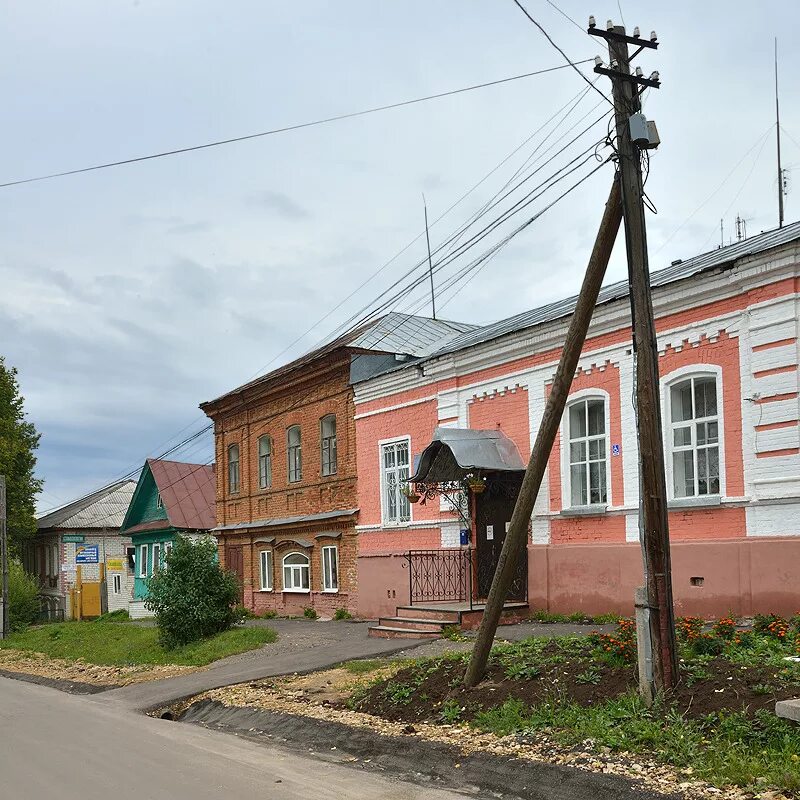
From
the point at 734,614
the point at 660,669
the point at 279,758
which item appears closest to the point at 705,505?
the point at 734,614

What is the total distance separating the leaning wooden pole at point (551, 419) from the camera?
32.9ft

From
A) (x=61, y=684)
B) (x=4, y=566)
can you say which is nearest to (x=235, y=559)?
(x=4, y=566)

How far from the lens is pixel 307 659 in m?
15.7

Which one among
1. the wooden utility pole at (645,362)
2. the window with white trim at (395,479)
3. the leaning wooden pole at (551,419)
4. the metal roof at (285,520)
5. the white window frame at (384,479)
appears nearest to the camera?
the wooden utility pole at (645,362)

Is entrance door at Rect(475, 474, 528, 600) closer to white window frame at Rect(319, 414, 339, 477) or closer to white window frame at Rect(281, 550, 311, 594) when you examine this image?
white window frame at Rect(319, 414, 339, 477)

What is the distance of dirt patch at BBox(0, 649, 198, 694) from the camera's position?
17078 millimetres

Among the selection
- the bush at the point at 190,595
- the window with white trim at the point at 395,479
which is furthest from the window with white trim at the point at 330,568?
the bush at the point at 190,595

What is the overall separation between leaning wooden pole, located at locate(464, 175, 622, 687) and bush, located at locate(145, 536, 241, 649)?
10717mm

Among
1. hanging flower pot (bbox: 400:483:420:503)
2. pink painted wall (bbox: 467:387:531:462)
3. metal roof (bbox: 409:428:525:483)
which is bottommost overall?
hanging flower pot (bbox: 400:483:420:503)

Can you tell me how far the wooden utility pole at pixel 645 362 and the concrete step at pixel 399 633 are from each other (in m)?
8.05

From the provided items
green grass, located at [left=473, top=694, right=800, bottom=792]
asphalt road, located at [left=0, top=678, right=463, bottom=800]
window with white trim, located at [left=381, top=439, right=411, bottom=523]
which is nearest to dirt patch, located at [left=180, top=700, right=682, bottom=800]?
asphalt road, located at [left=0, top=678, right=463, bottom=800]

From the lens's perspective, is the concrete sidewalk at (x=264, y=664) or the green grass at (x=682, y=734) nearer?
the green grass at (x=682, y=734)

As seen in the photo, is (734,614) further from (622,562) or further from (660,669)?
(660,669)

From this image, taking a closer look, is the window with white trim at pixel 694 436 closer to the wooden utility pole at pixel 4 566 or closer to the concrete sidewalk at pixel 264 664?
the concrete sidewalk at pixel 264 664
